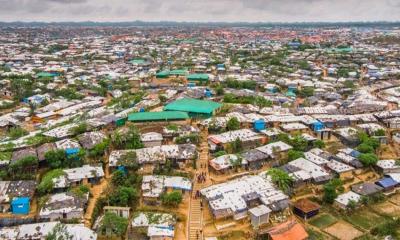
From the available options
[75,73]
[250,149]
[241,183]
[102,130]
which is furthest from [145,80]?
[241,183]

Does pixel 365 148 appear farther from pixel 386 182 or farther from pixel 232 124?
pixel 232 124

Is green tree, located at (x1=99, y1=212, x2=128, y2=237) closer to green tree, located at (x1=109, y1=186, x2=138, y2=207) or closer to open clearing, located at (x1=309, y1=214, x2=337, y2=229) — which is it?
green tree, located at (x1=109, y1=186, x2=138, y2=207)

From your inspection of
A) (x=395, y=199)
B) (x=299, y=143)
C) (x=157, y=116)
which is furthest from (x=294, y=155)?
(x=157, y=116)

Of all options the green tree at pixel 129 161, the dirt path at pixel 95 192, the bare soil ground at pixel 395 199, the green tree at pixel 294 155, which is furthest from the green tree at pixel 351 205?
the dirt path at pixel 95 192

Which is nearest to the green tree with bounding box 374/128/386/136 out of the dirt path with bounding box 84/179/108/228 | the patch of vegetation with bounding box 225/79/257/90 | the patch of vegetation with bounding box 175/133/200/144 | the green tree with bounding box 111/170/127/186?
the patch of vegetation with bounding box 175/133/200/144

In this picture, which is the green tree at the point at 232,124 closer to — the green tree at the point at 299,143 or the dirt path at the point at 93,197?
the green tree at the point at 299,143

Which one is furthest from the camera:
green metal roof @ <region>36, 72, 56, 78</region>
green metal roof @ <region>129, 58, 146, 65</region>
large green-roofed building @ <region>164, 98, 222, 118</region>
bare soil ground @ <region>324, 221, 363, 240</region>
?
green metal roof @ <region>129, 58, 146, 65</region>
